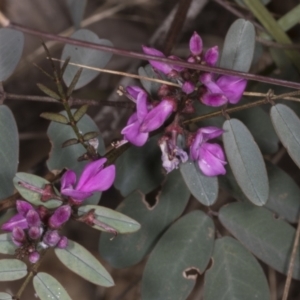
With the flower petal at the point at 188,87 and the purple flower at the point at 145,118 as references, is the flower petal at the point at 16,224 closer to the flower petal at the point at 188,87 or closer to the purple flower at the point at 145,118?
the purple flower at the point at 145,118

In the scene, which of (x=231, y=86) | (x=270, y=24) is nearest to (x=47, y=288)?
(x=231, y=86)

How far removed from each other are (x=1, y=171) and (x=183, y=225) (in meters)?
0.41

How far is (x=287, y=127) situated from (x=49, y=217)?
1.50ft

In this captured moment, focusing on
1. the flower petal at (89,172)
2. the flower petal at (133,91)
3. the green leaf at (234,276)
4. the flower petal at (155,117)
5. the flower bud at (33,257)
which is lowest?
the green leaf at (234,276)

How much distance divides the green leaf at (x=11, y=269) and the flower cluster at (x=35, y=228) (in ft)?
0.19

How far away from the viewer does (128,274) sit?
1.98 metres

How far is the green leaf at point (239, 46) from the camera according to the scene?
112 cm

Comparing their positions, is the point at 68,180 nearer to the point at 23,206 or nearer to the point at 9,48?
the point at 23,206

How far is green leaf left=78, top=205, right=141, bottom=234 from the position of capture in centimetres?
102

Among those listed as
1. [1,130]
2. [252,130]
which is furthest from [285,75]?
[1,130]

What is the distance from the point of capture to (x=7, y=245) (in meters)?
1.04

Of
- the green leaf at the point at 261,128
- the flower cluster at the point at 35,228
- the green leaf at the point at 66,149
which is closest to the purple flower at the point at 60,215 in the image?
the flower cluster at the point at 35,228

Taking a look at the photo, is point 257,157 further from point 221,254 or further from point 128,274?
point 128,274

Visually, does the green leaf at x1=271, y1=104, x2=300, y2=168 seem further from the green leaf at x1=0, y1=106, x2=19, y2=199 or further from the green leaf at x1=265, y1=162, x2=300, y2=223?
the green leaf at x1=0, y1=106, x2=19, y2=199
